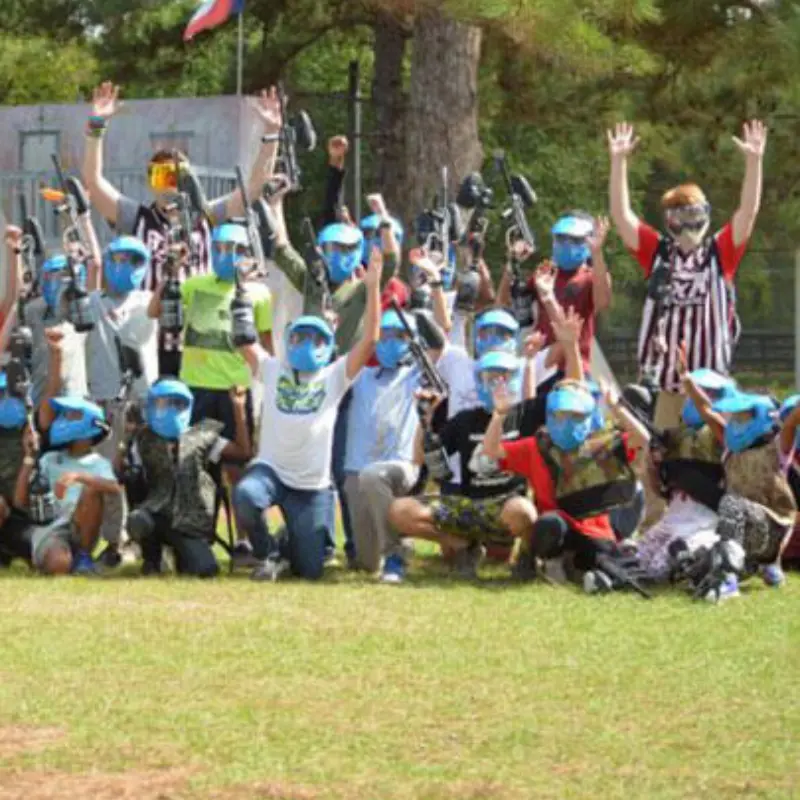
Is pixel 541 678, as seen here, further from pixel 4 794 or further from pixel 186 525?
pixel 186 525

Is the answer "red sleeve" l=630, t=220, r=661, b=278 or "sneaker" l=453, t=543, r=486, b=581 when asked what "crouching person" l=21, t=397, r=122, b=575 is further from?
"red sleeve" l=630, t=220, r=661, b=278

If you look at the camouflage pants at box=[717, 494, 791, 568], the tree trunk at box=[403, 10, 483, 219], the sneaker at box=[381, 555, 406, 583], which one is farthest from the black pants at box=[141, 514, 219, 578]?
the tree trunk at box=[403, 10, 483, 219]

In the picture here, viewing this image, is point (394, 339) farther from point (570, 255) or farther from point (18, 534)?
point (18, 534)

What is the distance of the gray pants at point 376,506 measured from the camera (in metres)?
14.4

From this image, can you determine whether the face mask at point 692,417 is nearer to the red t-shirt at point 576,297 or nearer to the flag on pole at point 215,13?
the red t-shirt at point 576,297

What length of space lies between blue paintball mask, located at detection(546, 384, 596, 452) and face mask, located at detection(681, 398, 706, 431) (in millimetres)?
719

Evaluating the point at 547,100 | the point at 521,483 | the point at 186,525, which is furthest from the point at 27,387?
the point at 547,100

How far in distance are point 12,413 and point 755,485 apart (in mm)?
4053

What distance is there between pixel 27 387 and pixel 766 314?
31.3 m

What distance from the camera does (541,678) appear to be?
10883mm

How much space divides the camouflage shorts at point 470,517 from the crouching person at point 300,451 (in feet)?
2.00

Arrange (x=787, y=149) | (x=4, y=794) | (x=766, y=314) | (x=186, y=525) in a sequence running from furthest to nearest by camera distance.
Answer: (x=766, y=314) → (x=787, y=149) → (x=186, y=525) → (x=4, y=794)

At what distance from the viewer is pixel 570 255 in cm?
1524

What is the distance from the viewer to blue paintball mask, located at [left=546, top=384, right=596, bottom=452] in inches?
543
